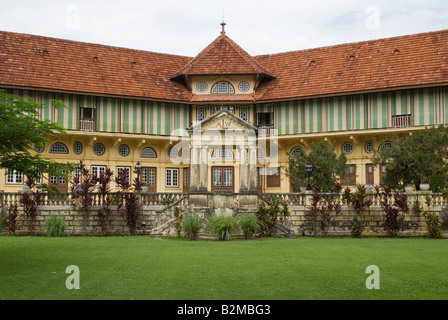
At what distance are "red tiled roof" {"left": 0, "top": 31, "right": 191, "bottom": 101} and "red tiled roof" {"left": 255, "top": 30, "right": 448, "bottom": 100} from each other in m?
7.18

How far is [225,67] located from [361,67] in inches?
359

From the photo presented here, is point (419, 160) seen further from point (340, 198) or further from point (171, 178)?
point (171, 178)

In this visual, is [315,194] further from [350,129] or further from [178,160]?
[178,160]

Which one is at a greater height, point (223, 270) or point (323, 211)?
point (323, 211)

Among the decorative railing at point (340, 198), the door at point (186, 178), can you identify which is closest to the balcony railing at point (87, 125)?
the door at point (186, 178)

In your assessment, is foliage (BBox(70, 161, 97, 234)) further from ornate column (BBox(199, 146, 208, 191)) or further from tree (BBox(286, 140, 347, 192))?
tree (BBox(286, 140, 347, 192))

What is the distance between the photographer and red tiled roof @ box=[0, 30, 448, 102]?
36094 mm

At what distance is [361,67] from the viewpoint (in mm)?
38469

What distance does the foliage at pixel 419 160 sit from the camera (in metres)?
29.0

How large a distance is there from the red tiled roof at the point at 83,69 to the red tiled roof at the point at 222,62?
1.77 metres

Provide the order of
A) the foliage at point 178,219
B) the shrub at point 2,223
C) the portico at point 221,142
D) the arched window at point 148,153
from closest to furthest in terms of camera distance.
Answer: the foliage at point 178,219 → the shrub at point 2,223 → the portico at point 221,142 → the arched window at point 148,153

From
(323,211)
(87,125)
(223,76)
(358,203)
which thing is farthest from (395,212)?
(87,125)

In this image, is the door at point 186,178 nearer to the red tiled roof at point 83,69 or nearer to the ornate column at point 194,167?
the red tiled roof at point 83,69

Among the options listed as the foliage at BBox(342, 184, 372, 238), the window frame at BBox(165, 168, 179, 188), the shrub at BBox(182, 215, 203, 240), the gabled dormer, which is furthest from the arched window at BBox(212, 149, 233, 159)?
the shrub at BBox(182, 215, 203, 240)
